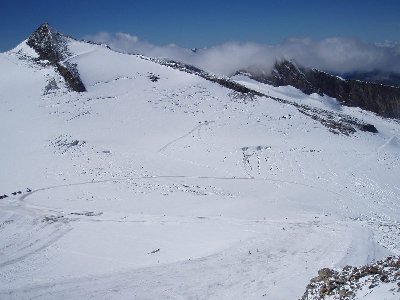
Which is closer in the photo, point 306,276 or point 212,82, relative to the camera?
point 306,276

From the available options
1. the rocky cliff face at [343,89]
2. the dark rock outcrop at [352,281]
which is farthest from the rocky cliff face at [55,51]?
the rocky cliff face at [343,89]

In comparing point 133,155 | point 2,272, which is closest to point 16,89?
point 133,155

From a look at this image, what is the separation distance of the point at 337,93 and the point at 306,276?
131 m

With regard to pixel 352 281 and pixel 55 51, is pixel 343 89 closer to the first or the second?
pixel 55 51

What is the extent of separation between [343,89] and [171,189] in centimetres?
12109

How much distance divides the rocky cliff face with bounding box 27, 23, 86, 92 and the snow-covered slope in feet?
4.56

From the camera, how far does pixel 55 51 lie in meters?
64.7

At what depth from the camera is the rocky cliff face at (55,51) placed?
56219 millimetres

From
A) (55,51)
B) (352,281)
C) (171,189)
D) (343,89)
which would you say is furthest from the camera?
(343,89)

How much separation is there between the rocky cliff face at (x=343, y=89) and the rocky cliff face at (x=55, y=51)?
8485 cm

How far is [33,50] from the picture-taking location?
67625mm

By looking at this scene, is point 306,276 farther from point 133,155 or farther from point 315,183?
point 133,155

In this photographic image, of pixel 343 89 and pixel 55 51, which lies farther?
pixel 343 89

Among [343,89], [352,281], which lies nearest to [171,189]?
[352,281]
